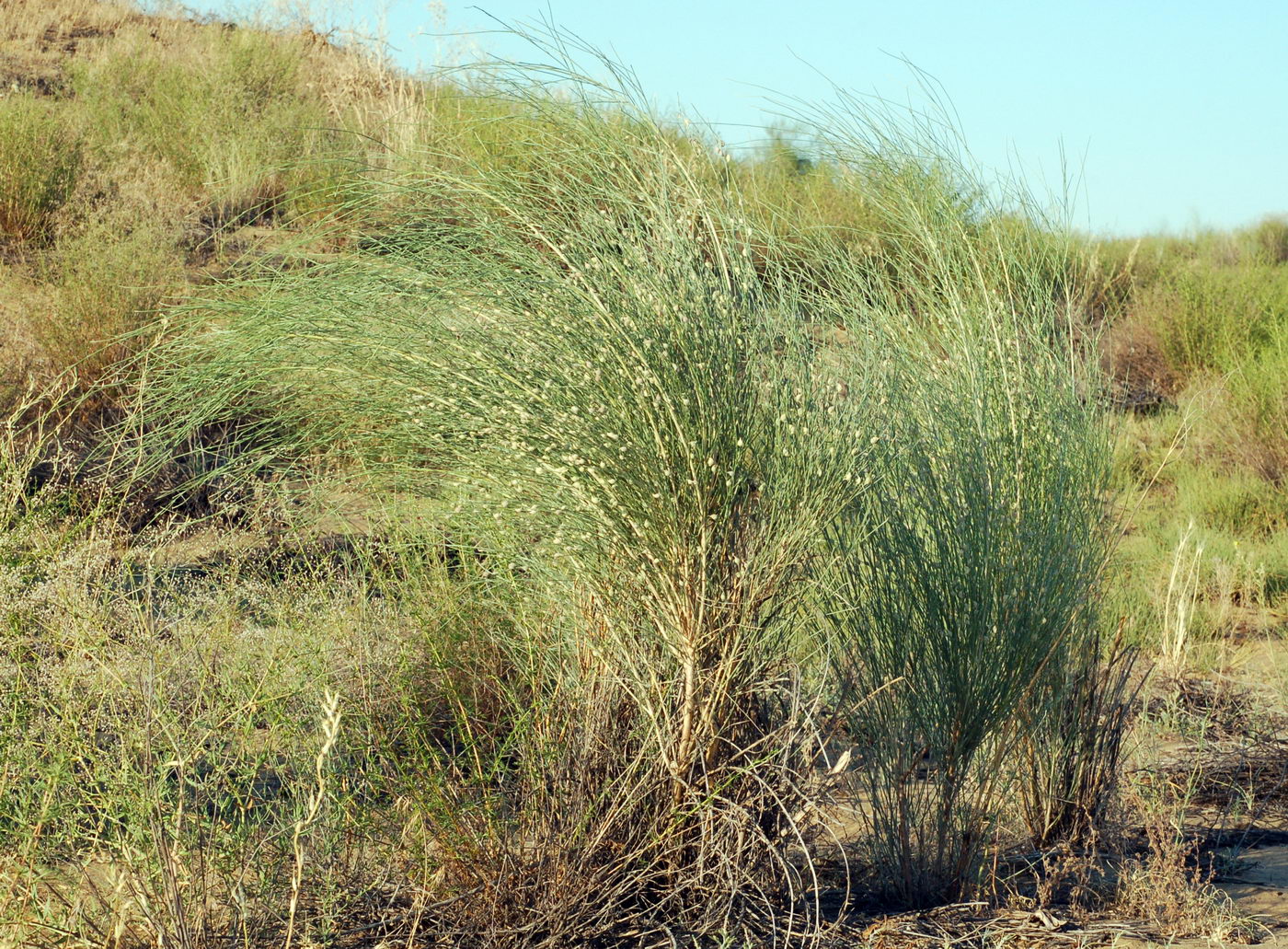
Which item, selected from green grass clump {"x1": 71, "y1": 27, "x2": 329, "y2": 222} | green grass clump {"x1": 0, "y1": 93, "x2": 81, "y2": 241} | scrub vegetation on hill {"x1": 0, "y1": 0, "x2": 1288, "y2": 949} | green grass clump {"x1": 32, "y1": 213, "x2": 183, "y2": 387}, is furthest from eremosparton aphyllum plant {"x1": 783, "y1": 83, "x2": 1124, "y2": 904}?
green grass clump {"x1": 0, "y1": 93, "x2": 81, "y2": 241}

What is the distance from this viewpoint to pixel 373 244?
9.46 feet

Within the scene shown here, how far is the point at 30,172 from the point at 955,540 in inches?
282

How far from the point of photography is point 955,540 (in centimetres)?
283

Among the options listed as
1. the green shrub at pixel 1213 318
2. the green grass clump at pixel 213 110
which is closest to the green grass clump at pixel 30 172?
the green grass clump at pixel 213 110

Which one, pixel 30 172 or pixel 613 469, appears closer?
pixel 613 469

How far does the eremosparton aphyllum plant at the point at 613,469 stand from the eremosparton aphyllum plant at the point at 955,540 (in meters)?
0.26

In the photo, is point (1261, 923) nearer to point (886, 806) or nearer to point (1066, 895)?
point (1066, 895)

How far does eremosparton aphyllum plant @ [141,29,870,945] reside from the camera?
7.97 ft

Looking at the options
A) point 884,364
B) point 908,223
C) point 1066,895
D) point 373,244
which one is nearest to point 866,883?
point 1066,895

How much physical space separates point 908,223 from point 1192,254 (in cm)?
1261

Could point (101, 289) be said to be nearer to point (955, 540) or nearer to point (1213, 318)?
→ point (955, 540)

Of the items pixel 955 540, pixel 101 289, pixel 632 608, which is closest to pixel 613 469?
pixel 632 608

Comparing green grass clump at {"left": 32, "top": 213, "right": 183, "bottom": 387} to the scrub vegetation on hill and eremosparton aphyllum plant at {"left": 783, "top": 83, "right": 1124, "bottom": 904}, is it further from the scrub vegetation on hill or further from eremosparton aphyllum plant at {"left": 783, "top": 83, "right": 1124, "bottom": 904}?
eremosparton aphyllum plant at {"left": 783, "top": 83, "right": 1124, "bottom": 904}

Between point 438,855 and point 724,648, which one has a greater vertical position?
point 724,648
